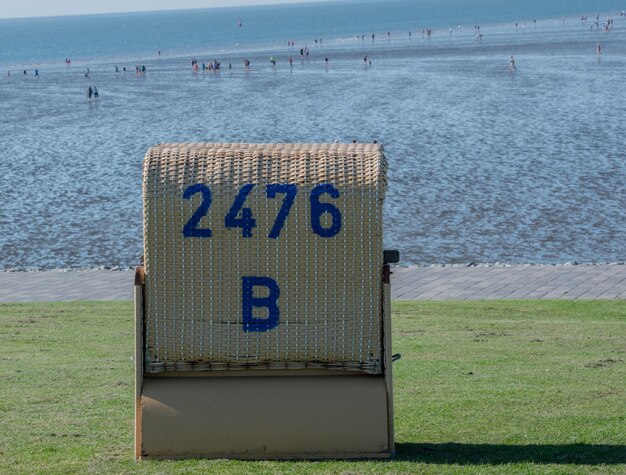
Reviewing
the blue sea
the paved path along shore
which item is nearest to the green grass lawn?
the paved path along shore

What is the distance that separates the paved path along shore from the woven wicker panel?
41.6 feet

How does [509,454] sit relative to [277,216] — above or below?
below

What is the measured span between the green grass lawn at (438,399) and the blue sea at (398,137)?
1494cm

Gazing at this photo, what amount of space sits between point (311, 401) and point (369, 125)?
53.8 meters

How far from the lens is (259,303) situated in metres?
6.46

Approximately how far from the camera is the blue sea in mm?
31891

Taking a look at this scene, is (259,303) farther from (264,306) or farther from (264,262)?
(264,262)

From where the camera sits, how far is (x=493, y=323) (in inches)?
570

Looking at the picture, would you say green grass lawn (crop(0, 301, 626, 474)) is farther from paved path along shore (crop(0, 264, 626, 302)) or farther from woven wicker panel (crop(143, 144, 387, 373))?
paved path along shore (crop(0, 264, 626, 302))

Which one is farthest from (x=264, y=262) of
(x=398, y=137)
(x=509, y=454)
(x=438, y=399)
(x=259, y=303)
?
(x=398, y=137)

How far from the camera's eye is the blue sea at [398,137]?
31891 mm

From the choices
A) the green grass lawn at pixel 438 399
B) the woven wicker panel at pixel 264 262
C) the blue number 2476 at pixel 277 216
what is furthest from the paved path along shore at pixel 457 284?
the blue number 2476 at pixel 277 216

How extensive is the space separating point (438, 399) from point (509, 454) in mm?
2032

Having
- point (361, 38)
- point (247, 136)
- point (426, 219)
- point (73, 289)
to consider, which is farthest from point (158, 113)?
point (361, 38)
